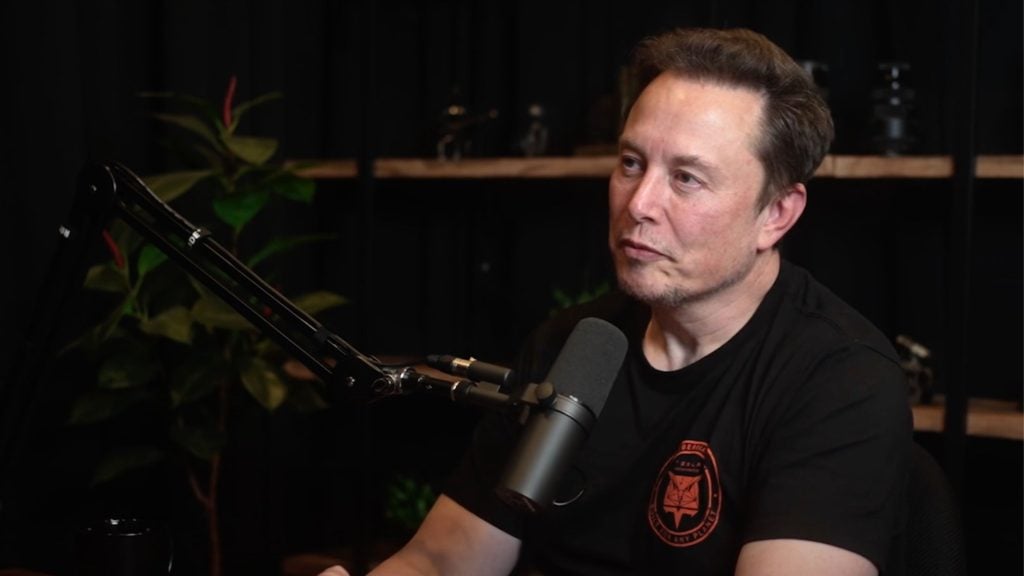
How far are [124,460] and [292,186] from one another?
0.69 m

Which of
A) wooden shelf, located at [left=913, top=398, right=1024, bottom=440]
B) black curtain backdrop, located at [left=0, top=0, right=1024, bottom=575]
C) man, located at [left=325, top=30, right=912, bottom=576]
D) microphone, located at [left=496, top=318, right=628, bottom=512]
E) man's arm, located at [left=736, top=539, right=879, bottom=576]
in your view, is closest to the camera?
microphone, located at [left=496, top=318, right=628, bottom=512]

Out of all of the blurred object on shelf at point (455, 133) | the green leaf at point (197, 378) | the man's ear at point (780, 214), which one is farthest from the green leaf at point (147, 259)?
the man's ear at point (780, 214)

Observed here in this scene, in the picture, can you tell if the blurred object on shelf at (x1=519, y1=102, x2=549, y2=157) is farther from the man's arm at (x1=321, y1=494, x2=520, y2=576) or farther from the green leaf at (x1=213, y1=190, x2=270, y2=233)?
the man's arm at (x1=321, y1=494, x2=520, y2=576)

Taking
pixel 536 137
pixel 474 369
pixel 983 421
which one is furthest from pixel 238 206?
pixel 474 369

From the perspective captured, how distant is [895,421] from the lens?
1.57m

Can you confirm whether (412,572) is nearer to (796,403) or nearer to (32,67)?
(796,403)

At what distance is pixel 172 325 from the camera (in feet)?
8.72

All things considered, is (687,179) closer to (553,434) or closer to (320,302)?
(553,434)

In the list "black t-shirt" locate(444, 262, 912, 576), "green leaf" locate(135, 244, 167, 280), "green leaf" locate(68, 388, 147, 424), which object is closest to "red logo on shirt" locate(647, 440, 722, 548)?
"black t-shirt" locate(444, 262, 912, 576)

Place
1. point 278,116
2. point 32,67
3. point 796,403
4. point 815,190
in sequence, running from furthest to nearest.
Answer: point 278,116 → point 815,190 → point 32,67 → point 796,403

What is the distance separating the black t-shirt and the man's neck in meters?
0.02

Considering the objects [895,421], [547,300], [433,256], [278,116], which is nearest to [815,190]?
[547,300]

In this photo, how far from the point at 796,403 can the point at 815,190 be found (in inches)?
62.5

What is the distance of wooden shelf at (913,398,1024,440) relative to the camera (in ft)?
8.54
